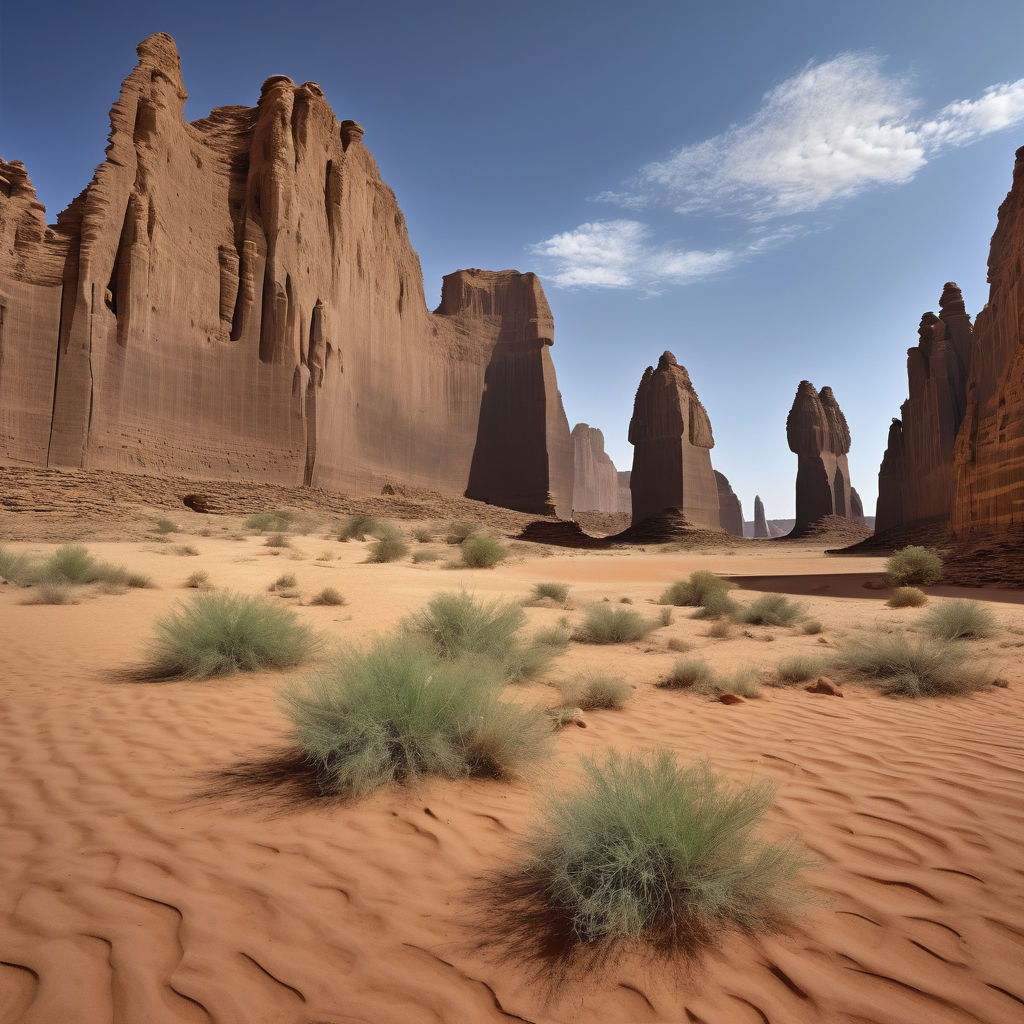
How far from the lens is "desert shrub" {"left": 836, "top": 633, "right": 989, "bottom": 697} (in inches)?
238

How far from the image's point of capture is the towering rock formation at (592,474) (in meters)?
123

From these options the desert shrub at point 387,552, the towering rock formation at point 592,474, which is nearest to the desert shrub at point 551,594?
the desert shrub at point 387,552

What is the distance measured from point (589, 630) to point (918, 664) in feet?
12.5

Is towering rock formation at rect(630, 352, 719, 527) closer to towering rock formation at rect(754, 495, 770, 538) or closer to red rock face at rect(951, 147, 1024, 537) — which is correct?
red rock face at rect(951, 147, 1024, 537)

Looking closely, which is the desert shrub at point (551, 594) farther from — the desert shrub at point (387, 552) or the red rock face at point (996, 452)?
the red rock face at point (996, 452)

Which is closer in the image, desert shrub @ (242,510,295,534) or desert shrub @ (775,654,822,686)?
desert shrub @ (775,654,822,686)

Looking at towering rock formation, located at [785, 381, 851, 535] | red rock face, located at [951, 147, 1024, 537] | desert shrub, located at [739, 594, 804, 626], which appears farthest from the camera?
towering rock formation, located at [785, 381, 851, 535]

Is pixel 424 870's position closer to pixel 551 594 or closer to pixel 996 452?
pixel 551 594

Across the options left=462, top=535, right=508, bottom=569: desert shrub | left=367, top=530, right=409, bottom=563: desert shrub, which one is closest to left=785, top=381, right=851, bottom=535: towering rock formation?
left=462, top=535, right=508, bottom=569: desert shrub

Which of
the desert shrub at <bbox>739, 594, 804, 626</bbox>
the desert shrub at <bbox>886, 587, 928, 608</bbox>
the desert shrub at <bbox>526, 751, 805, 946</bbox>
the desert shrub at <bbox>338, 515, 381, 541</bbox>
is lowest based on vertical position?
the desert shrub at <bbox>526, 751, 805, 946</bbox>

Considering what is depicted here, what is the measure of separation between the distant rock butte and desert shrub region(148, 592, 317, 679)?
2312cm

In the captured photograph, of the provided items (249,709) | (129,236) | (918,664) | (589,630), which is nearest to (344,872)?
(249,709)

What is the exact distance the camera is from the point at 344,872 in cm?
270

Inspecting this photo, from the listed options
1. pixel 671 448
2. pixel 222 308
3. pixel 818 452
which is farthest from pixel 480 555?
pixel 818 452
